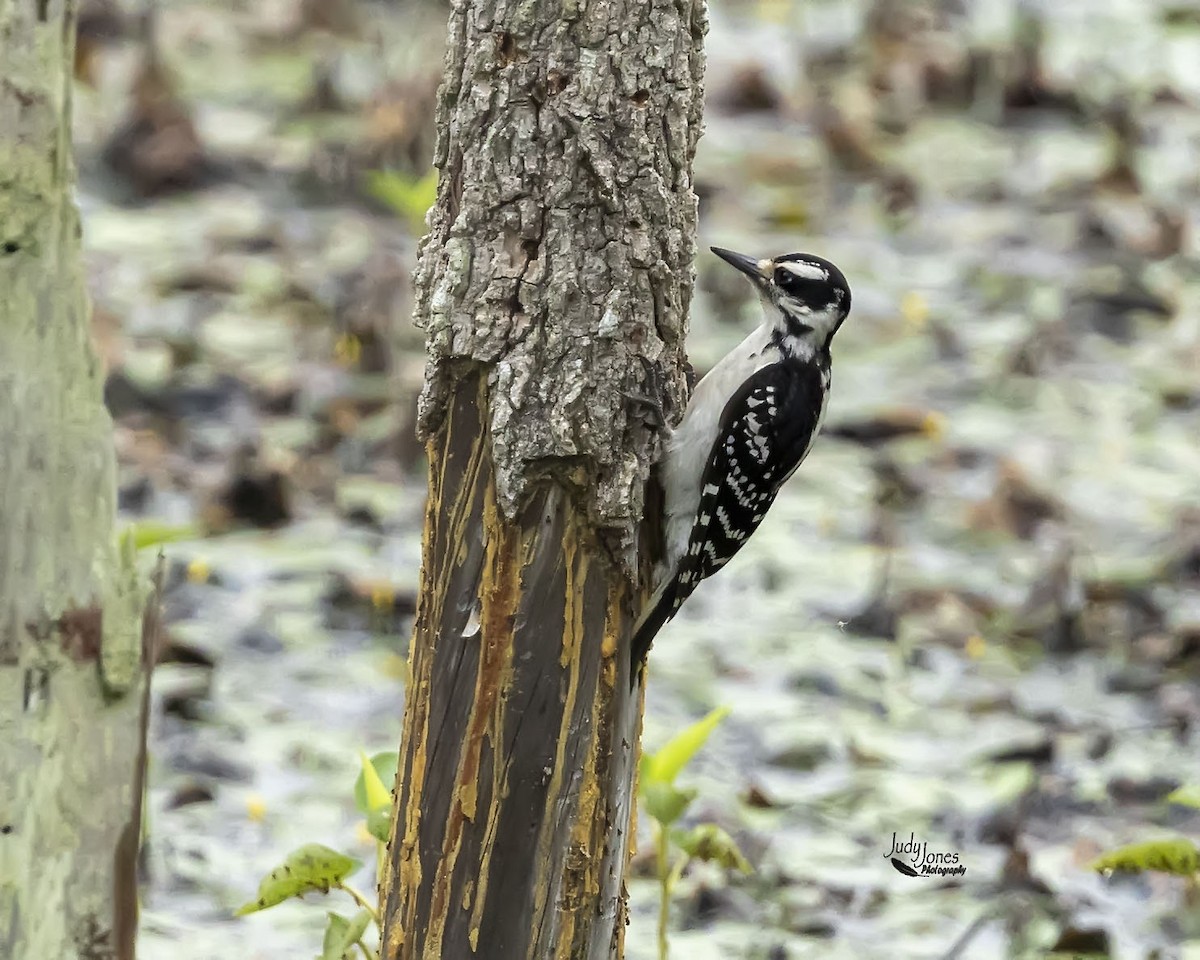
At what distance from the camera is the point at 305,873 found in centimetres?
335

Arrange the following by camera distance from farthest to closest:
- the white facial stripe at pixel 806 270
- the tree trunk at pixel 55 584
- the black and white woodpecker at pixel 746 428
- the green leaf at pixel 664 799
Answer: the white facial stripe at pixel 806 270 < the black and white woodpecker at pixel 746 428 < the green leaf at pixel 664 799 < the tree trunk at pixel 55 584

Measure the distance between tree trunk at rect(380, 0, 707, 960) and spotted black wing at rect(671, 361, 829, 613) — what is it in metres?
0.61

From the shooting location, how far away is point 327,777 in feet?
16.0

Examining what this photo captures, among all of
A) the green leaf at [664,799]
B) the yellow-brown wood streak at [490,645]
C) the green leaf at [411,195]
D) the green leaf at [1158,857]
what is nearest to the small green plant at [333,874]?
the yellow-brown wood streak at [490,645]

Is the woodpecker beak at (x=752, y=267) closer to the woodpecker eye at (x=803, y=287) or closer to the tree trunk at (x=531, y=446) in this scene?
the woodpecker eye at (x=803, y=287)

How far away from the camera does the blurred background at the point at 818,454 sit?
4684 mm

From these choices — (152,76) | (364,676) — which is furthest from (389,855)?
(152,76)

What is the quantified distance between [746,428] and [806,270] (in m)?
0.47

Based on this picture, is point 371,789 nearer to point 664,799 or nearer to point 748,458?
point 664,799

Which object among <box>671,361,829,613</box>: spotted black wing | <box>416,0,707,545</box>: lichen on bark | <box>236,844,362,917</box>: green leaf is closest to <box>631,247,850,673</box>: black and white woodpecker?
<box>671,361,829,613</box>: spotted black wing

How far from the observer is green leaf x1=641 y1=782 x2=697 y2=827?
3.63 metres

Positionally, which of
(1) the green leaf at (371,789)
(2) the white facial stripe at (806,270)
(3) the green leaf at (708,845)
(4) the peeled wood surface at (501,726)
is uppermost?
(2) the white facial stripe at (806,270)

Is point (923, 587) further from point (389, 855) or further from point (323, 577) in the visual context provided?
point (389, 855)

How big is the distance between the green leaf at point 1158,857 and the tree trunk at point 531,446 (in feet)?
3.60
